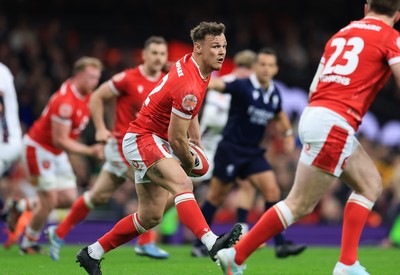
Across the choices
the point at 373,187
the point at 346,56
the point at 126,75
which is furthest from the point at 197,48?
the point at 126,75

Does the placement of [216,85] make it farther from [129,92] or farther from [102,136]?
[102,136]

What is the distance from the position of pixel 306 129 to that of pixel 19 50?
12.0m

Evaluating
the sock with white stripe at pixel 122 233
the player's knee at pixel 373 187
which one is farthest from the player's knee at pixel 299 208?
the sock with white stripe at pixel 122 233

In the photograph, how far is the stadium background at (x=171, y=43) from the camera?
1576 centimetres

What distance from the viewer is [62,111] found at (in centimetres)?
1049

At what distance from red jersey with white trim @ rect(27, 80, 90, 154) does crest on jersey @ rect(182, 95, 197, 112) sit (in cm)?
428

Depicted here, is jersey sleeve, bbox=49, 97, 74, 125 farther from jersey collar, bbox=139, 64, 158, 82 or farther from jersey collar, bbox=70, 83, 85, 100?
jersey collar, bbox=139, 64, 158, 82

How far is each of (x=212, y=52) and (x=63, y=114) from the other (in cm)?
421

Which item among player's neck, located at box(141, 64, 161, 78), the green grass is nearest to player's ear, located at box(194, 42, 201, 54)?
the green grass

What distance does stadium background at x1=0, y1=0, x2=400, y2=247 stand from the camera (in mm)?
15758

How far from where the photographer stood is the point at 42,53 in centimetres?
1722

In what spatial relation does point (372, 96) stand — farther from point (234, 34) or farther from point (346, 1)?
point (346, 1)

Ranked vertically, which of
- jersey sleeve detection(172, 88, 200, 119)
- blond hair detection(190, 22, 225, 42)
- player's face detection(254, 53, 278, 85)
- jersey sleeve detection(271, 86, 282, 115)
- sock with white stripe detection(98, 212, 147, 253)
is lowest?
jersey sleeve detection(271, 86, 282, 115)

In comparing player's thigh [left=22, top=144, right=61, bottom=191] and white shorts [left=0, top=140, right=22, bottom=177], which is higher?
white shorts [left=0, top=140, right=22, bottom=177]
